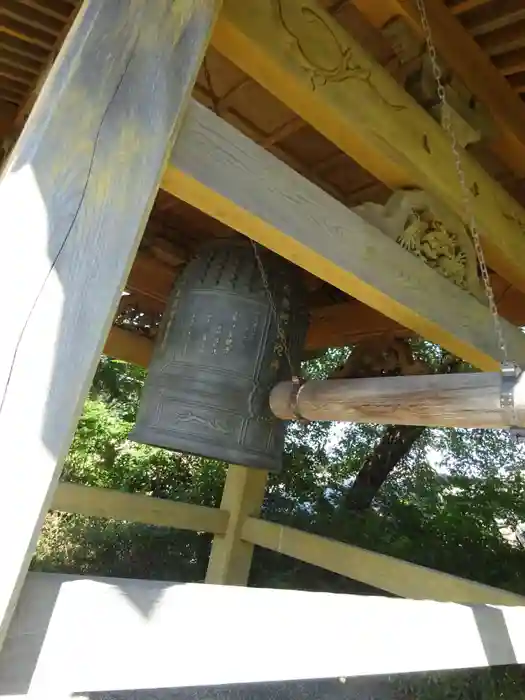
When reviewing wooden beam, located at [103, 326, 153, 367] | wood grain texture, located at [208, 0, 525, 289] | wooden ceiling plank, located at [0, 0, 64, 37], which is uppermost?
wooden ceiling plank, located at [0, 0, 64, 37]

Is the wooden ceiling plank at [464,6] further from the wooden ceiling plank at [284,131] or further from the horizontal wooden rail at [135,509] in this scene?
the horizontal wooden rail at [135,509]

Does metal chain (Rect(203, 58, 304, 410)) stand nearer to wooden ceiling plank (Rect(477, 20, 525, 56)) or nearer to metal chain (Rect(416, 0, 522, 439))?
metal chain (Rect(416, 0, 522, 439))

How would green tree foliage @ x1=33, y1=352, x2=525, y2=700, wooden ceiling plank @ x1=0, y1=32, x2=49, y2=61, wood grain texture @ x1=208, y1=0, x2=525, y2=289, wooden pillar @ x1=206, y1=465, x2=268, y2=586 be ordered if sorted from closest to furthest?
1. wood grain texture @ x1=208, y1=0, x2=525, y2=289
2. wooden ceiling plank @ x1=0, y1=32, x2=49, y2=61
3. wooden pillar @ x1=206, y1=465, x2=268, y2=586
4. green tree foliage @ x1=33, y1=352, x2=525, y2=700

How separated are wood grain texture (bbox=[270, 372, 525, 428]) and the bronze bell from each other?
0.36ft

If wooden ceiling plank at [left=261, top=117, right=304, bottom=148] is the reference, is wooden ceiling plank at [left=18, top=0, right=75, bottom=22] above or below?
above

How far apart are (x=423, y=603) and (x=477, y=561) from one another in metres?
2.56

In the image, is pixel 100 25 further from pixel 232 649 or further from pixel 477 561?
pixel 477 561

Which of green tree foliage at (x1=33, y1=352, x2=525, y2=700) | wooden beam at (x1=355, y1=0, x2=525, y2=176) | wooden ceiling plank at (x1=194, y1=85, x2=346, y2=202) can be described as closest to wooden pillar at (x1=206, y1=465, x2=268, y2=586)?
green tree foliage at (x1=33, y1=352, x2=525, y2=700)

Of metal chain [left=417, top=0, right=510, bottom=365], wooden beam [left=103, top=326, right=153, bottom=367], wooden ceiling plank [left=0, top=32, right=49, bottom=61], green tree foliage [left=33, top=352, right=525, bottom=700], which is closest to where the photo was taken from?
metal chain [left=417, top=0, right=510, bottom=365]

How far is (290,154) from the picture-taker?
2.12 m

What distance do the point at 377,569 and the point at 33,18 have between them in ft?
7.72

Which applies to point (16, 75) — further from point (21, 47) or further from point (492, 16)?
point (492, 16)

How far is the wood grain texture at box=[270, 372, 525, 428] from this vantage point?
1.43 metres

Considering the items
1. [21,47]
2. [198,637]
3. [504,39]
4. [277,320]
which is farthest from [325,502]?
[198,637]
